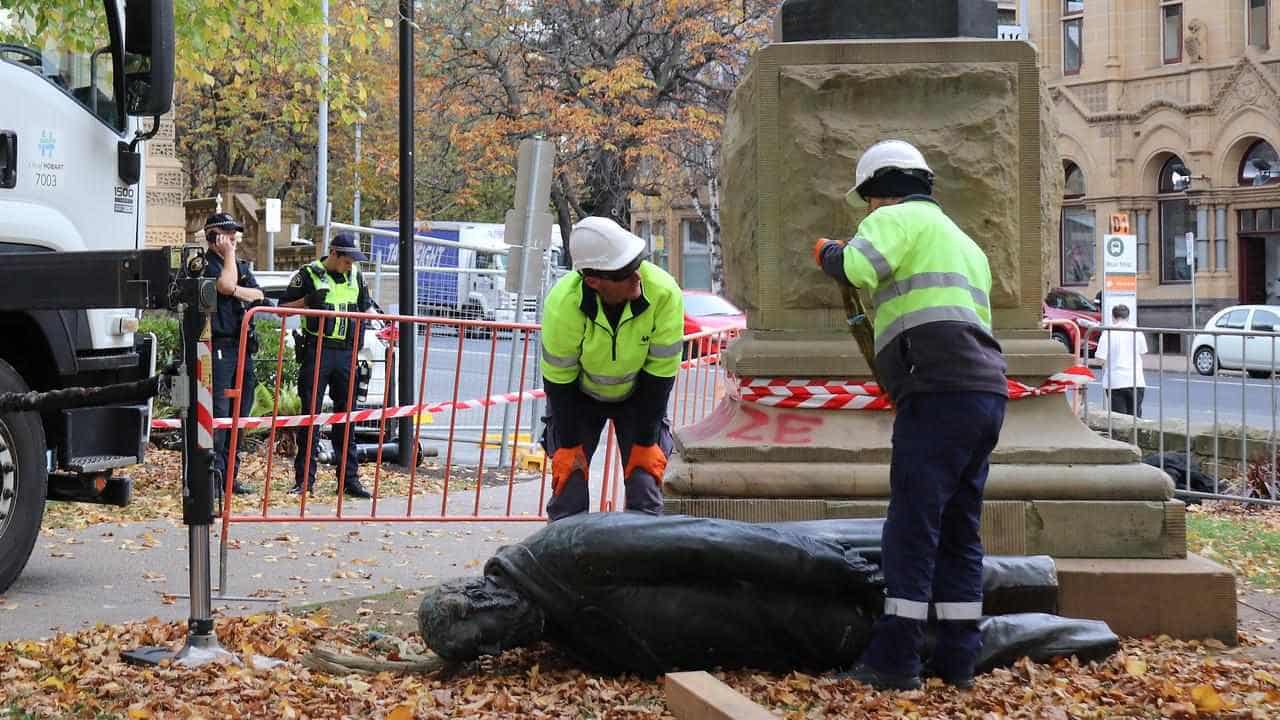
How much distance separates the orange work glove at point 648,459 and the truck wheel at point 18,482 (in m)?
2.85

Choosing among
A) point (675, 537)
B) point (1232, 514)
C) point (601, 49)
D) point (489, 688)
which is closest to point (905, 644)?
point (675, 537)

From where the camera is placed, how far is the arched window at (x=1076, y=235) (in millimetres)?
43156

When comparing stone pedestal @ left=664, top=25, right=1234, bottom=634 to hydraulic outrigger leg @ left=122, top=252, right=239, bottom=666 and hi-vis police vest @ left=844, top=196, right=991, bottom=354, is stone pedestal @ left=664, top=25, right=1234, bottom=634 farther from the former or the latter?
hydraulic outrigger leg @ left=122, top=252, right=239, bottom=666

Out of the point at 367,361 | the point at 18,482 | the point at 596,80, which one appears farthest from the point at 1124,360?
the point at 596,80

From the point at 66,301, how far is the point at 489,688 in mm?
2428

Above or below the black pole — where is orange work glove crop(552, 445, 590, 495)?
below

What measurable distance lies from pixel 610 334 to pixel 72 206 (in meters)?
3.05

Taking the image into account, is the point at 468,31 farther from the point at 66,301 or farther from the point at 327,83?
the point at 66,301

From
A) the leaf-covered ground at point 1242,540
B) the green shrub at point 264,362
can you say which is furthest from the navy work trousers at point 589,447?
the green shrub at point 264,362

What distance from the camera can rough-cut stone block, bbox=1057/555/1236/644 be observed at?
626cm

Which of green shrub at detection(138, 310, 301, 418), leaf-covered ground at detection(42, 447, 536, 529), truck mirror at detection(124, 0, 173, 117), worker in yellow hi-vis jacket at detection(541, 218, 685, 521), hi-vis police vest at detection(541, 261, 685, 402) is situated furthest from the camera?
green shrub at detection(138, 310, 301, 418)

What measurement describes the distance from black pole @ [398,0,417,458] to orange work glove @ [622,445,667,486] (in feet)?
21.1

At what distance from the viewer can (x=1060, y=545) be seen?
6.43 m

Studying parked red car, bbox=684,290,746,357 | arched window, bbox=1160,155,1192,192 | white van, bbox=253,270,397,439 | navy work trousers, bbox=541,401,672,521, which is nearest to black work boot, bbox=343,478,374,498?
white van, bbox=253,270,397,439
